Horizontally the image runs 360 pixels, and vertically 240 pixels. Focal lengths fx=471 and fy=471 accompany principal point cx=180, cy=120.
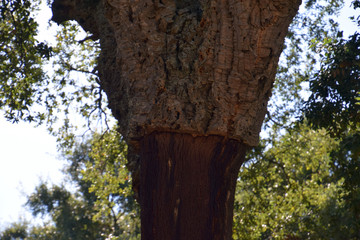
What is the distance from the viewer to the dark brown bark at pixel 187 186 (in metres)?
4.15

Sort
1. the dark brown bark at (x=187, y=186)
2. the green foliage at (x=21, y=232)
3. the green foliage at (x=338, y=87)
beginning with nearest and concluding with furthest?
the dark brown bark at (x=187, y=186)
the green foliage at (x=338, y=87)
the green foliage at (x=21, y=232)

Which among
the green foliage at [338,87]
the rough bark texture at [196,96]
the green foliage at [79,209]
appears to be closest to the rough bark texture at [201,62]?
the rough bark texture at [196,96]

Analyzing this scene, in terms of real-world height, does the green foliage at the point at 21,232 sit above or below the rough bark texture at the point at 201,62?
above

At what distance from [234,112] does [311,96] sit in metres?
3.96

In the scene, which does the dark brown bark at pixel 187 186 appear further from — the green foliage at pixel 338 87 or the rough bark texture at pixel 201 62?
the green foliage at pixel 338 87

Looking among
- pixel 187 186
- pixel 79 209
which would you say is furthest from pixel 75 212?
pixel 187 186

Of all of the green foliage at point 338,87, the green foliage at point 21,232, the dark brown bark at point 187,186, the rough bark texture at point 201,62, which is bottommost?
the dark brown bark at point 187,186

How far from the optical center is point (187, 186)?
4.19m

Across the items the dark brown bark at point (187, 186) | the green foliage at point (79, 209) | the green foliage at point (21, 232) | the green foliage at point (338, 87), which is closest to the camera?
the dark brown bark at point (187, 186)

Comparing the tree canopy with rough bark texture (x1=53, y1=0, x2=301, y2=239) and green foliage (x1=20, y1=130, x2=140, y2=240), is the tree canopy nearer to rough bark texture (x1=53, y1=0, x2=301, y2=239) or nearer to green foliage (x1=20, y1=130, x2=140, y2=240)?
rough bark texture (x1=53, y1=0, x2=301, y2=239)

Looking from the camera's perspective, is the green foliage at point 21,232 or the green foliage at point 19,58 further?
the green foliage at point 21,232

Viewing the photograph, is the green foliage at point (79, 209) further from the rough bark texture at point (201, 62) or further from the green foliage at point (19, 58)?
the rough bark texture at point (201, 62)

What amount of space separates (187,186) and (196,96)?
808 mm

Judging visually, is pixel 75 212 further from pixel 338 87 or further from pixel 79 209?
pixel 338 87
